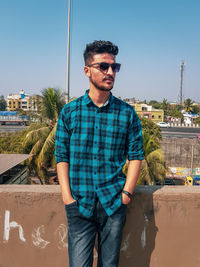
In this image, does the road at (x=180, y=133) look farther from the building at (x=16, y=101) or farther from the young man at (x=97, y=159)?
the building at (x=16, y=101)

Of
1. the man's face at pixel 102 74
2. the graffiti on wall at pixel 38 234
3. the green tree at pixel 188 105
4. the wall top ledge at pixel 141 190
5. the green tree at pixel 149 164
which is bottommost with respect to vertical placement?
the green tree at pixel 149 164

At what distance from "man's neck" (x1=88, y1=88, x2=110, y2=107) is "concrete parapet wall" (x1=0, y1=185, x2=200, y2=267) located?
3.08 ft

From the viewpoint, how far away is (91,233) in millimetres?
1601

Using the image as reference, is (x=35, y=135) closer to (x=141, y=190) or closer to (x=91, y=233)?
(x=141, y=190)

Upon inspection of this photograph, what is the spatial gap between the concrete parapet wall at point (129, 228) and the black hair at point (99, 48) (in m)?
1.28

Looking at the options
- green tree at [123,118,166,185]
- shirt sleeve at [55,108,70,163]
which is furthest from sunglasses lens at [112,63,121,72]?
green tree at [123,118,166,185]

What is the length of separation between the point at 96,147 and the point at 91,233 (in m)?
0.68

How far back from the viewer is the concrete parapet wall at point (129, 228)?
1.96m

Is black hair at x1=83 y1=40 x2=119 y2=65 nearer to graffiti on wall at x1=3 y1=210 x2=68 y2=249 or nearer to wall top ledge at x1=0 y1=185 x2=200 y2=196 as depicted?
wall top ledge at x1=0 y1=185 x2=200 y2=196

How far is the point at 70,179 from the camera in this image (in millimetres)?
1619

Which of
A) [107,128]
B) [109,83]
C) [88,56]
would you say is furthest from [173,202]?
[88,56]

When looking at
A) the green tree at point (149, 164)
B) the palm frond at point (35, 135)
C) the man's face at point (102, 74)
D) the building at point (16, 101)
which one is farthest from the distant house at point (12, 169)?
the building at point (16, 101)

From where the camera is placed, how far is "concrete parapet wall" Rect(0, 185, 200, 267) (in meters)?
1.96

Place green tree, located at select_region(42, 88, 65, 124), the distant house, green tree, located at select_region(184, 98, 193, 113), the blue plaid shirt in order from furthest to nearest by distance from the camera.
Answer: green tree, located at select_region(184, 98, 193, 113)
green tree, located at select_region(42, 88, 65, 124)
the distant house
the blue plaid shirt
